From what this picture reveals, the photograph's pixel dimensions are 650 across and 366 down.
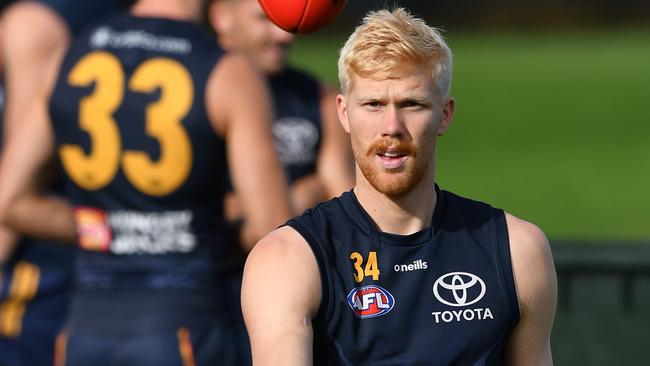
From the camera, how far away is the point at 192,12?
577 centimetres

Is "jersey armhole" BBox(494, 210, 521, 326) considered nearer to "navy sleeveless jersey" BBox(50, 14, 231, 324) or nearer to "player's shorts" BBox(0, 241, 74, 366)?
"navy sleeveless jersey" BBox(50, 14, 231, 324)

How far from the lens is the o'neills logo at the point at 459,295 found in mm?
4156

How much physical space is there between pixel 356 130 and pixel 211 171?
1.52m

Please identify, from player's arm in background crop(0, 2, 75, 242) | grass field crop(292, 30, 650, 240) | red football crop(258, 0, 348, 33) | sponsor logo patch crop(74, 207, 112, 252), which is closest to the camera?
red football crop(258, 0, 348, 33)

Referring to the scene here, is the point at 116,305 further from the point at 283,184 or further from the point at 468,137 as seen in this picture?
the point at 468,137

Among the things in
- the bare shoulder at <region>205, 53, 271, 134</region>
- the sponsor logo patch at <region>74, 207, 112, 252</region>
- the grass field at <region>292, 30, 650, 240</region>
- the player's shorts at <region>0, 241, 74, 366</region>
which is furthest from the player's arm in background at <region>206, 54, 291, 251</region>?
the grass field at <region>292, 30, 650, 240</region>

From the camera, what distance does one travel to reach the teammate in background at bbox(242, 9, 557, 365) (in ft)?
13.3

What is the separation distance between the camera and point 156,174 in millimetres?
5578

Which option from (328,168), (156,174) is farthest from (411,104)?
(328,168)

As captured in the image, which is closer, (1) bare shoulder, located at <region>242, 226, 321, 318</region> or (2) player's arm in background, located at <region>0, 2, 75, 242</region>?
(1) bare shoulder, located at <region>242, 226, 321, 318</region>

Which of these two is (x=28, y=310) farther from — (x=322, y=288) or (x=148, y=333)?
(x=322, y=288)

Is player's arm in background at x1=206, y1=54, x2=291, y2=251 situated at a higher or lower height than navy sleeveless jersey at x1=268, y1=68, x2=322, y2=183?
higher

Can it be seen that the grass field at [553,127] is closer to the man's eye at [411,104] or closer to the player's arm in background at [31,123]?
the player's arm in background at [31,123]

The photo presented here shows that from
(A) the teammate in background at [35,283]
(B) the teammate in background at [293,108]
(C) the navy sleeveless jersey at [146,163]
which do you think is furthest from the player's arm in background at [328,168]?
(A) the teammate in background at [35,283]
